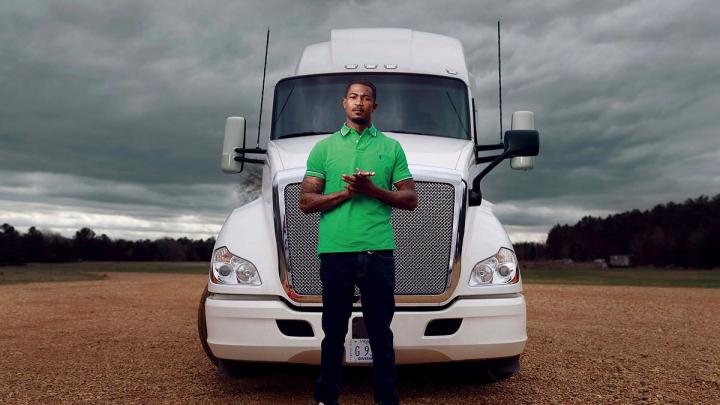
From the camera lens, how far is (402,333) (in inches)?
216

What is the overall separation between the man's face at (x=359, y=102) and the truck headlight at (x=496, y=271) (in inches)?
70.1

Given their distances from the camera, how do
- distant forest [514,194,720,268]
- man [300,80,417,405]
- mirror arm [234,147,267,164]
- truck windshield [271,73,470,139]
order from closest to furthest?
man [300,80,417,405], truck windshield [271,73,470,139], mirror arm [234,147,267,164], distant forest [514,194,720,268]

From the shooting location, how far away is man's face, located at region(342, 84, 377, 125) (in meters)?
4.57

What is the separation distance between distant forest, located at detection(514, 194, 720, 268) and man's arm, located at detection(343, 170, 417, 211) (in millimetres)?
103204

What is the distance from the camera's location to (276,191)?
573 cm

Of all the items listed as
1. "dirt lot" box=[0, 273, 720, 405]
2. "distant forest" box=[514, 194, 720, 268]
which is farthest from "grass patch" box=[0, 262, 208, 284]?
"distant forest" box=[514, 194, 720, 268]

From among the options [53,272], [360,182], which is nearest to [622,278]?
[53,272]

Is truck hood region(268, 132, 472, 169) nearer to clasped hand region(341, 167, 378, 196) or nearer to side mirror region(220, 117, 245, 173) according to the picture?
side mirror region(220, 117, 245, 173)

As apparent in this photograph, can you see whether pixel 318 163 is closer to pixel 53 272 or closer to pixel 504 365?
pixel 504 365

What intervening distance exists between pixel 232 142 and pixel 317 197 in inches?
125

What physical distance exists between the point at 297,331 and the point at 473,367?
1614 mm

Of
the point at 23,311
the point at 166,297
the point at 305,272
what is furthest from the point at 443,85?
the point at 166,297

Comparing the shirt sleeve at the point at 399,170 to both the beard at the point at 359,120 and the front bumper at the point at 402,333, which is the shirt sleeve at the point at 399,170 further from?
the front bumper at the point at 402,333

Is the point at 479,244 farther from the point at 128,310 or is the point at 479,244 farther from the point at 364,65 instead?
the point at 128,310
